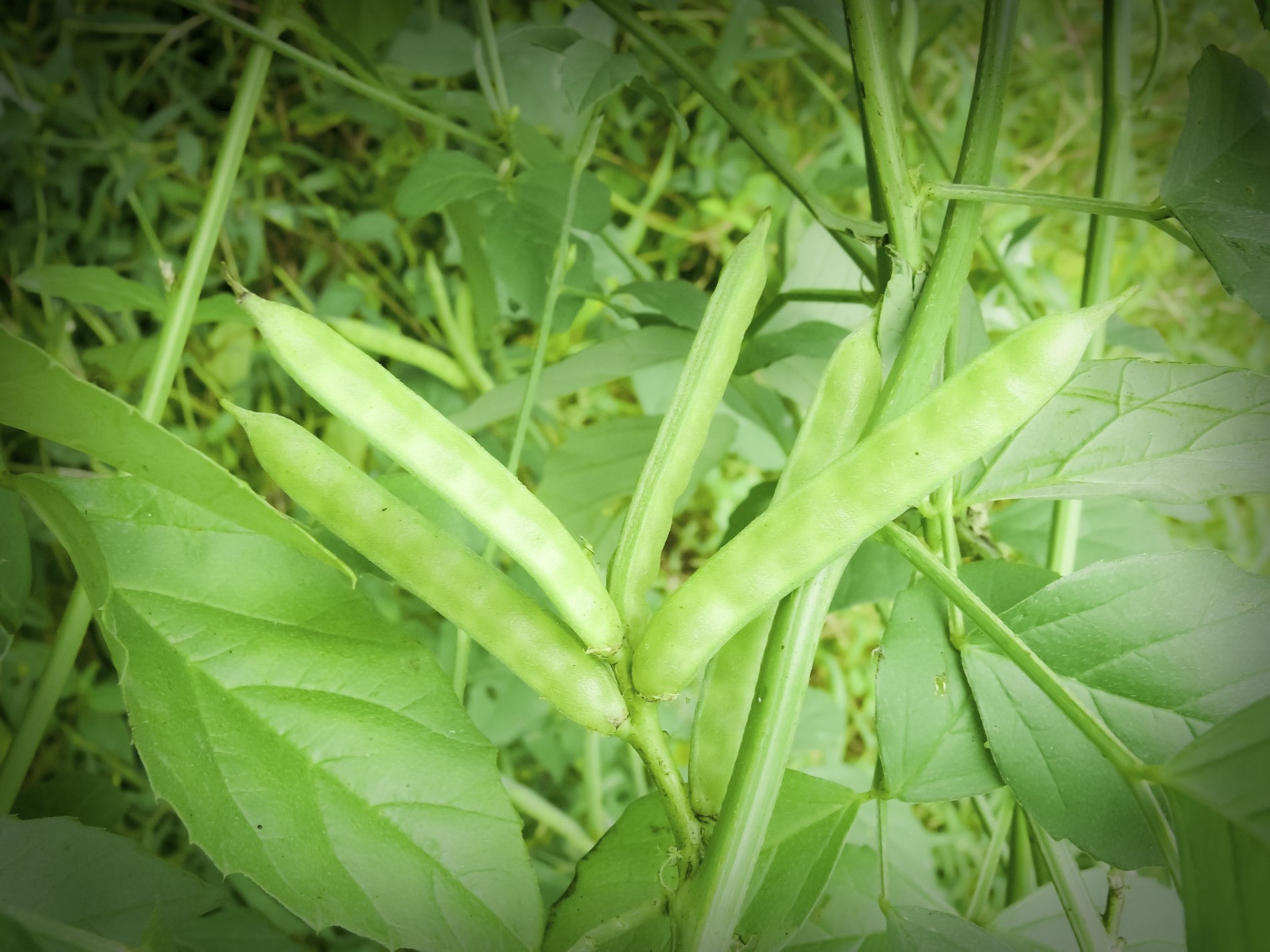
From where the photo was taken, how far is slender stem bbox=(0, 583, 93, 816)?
1.48 feet

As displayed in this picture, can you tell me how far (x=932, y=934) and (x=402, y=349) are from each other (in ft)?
2.15

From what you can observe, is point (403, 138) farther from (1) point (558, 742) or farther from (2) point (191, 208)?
(1) point (558, 742)

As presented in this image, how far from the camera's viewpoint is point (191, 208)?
0.92 meters

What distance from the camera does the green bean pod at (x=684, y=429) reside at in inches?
13.5

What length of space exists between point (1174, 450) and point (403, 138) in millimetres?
780

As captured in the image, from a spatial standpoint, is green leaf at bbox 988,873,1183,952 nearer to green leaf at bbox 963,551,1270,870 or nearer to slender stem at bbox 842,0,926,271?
green leaf at bbox 963,551,1270,870

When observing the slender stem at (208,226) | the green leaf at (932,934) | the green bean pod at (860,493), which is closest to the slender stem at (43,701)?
the slender stem at (208,226)

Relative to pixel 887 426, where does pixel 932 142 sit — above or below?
above

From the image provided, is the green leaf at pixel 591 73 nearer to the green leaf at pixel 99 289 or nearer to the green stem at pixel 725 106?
the green stem at pixel 725 106

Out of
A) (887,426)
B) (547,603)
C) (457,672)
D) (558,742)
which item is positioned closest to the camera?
(887,426)

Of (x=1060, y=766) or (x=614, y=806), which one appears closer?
(x=1060, y=766)

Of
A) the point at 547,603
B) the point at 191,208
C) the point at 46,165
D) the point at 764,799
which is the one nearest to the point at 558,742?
the point at 547,603

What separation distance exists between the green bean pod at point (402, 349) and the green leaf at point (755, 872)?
20.6 inches

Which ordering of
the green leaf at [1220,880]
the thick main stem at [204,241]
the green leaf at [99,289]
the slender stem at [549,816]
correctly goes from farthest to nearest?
the slender stem at [549,816]
the green leaf at [99,289]
the thick main stem at [204,241]
the green leaf at [1220,880]
